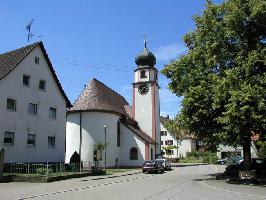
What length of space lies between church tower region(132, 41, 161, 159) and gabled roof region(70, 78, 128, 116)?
3.68 metres

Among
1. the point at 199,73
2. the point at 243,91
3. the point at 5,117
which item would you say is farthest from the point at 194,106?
the point at 5,117

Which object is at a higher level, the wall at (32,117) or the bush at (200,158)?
the wall at (32,117)

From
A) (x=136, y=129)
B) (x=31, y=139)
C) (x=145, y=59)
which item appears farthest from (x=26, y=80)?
(x=145, y=59)

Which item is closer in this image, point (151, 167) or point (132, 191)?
point (132, 191)

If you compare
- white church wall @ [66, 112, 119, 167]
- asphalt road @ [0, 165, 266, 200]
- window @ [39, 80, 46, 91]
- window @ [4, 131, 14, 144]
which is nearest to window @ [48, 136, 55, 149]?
window @ [39, 80, 46, 91]

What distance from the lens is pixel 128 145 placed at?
57.8m

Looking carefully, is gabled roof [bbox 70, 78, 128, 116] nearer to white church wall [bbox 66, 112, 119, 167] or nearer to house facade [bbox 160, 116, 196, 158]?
white church wall [bbox 66, 112, 119, 167]

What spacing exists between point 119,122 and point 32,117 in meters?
20.9

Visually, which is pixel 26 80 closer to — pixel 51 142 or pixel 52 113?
pixel 52 113

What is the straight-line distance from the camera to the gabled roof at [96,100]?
54.3 metres

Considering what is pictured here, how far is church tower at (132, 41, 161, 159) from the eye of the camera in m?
62.9

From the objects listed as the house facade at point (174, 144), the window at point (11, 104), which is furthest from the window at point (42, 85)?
the house facade at point (174, 144)

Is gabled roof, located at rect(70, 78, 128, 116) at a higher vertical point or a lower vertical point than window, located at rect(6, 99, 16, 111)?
higher

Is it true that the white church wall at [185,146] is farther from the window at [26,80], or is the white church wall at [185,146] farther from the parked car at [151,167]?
the window at [26,80]
